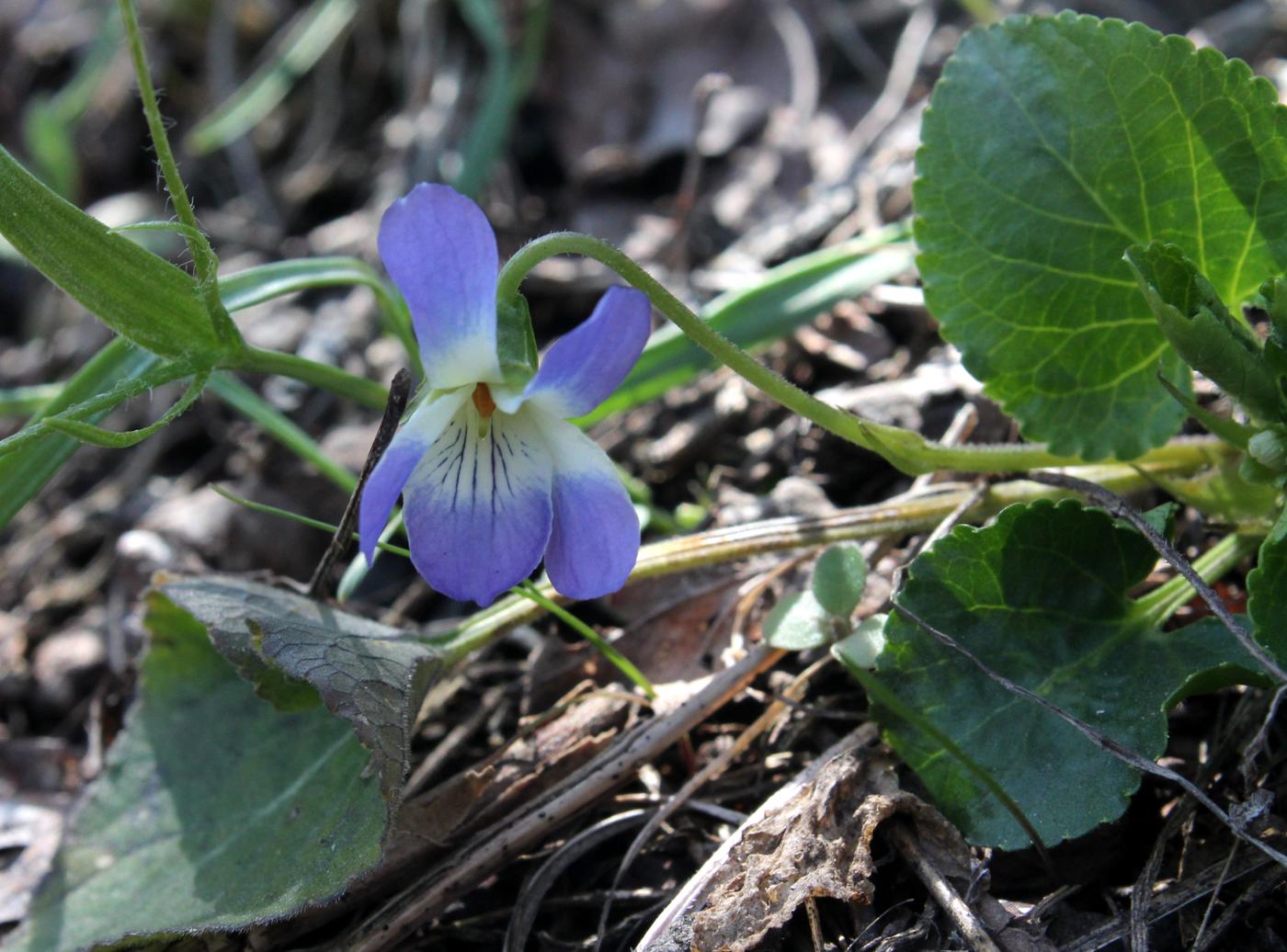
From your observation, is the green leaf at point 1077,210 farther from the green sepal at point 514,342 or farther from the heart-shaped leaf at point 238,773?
the heart-shaped leaf at point 238,773

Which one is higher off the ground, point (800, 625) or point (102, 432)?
point (102, 432)

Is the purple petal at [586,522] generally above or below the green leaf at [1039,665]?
above

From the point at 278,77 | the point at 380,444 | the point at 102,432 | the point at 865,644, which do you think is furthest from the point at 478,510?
the point at 278,77

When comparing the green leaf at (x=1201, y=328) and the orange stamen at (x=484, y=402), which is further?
the orange stamen at (x=484, y=402)

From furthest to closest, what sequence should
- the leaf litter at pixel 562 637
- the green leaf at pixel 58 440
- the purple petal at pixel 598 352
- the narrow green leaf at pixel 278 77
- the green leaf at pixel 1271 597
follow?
the narrow green leaf at pixel 278 77
the green leaf at pixel 58 440
the leaf litter at pixel 562 637
the green leaf at pixel 1271 597
the purple petal at pixel 598 352

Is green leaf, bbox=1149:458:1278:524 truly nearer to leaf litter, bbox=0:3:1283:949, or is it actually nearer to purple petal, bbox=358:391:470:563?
leaf litter, bbox=0:3:1283:949

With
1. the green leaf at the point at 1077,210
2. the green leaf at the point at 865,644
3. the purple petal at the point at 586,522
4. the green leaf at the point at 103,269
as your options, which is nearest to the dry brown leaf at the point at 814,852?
the green leaf at the point at 865,644

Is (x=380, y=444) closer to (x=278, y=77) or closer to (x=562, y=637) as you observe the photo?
(x=562, y=637)

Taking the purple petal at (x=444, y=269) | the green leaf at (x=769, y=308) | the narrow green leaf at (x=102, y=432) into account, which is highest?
the purple petal at (x=444, y=269)
